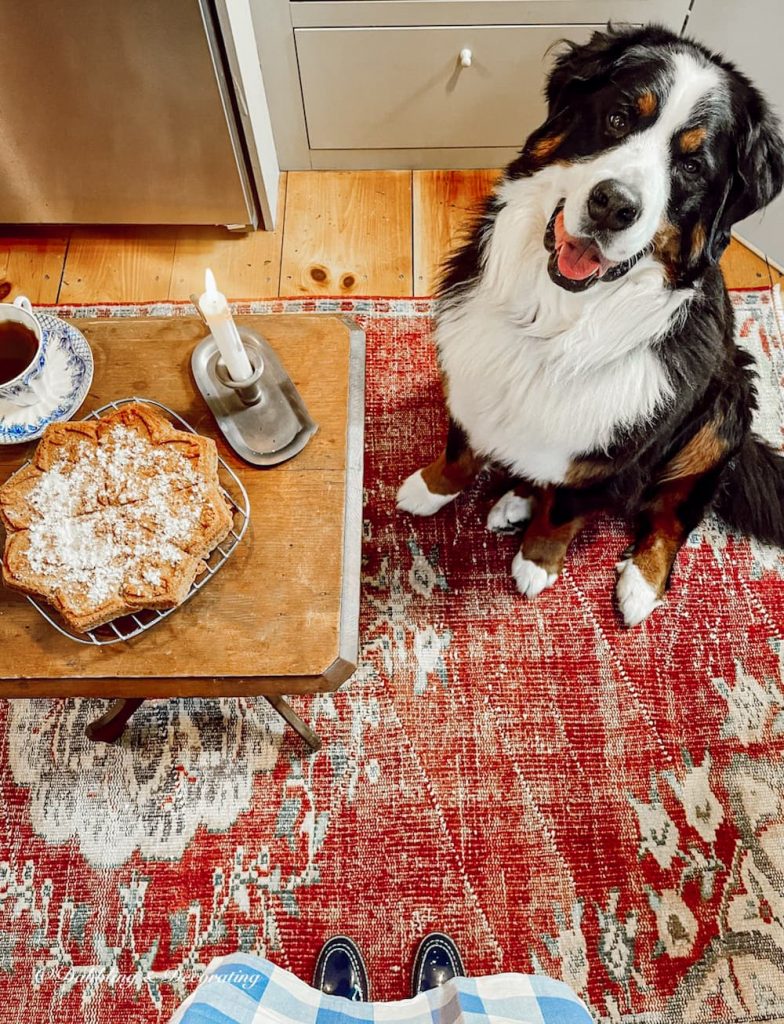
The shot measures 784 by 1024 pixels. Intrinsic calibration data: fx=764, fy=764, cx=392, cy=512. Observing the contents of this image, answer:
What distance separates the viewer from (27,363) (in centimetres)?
102

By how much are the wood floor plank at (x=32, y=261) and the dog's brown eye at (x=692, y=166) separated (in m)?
1.47

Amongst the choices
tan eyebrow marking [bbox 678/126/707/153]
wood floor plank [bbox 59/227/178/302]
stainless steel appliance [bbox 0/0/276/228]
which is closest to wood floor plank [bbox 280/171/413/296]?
stainless steel appliance [bbox 0/0/276/228]

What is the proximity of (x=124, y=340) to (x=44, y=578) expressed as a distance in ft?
1.32

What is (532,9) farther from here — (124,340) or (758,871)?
(758,871)

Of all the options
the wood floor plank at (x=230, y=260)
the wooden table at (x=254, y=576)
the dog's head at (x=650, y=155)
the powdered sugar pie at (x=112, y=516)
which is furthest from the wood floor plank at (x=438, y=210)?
the powdered sugar pie at (x=112, y=516)

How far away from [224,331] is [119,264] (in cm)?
109

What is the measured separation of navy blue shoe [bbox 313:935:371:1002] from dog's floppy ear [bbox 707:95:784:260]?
47.5 inches

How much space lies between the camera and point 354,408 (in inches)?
44.4

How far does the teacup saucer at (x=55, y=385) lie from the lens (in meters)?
1.04

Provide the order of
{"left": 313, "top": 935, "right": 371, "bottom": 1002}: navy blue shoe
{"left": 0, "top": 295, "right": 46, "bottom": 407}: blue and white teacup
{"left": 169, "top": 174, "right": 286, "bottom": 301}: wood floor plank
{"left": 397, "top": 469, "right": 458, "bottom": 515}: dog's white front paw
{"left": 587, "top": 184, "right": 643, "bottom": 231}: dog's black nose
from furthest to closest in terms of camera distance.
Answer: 1. {"left": 169, "top": 174, "right": 286, "bottom": 301}: wood floor plank
2. {"left": 397, "top": 469, "right": 458, "bottom": 515}: dog's white front paw
3. {"left": 313, "top": 935, "right": 371, "bottom": 1002}: navy blue shoe
4. {"left": 0, "top": 295, "right": 46, "bottom": 407}: blue and white teacup
5. {"left": 587, "top": 184, "right": 643, "bottom": 231}: dog's black nose

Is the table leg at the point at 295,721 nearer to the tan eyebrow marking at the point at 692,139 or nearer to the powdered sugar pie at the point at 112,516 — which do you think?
the powdered sugar pie at the point at 112,516

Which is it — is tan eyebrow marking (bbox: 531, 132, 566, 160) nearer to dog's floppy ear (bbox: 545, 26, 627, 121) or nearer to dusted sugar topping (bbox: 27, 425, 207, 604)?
dog's floppy ear (bbox: 545, 26, 627, 121)

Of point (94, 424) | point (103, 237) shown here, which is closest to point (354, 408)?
point (94, 424)

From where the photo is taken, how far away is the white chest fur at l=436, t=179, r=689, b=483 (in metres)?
1.00
